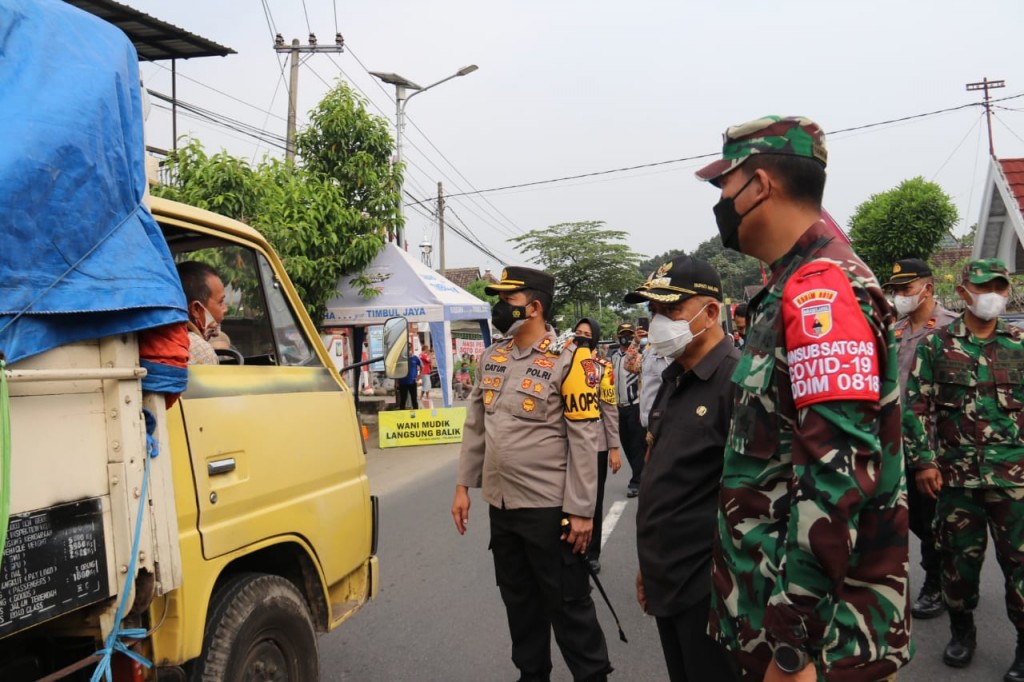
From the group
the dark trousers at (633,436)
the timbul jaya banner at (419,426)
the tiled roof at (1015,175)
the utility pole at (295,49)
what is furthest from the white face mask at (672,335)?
the utility pole at (295,49)

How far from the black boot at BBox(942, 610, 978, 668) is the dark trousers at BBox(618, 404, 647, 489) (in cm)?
376

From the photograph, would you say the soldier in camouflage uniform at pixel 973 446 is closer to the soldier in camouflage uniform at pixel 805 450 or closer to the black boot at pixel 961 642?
the black boot at pixel 961 642

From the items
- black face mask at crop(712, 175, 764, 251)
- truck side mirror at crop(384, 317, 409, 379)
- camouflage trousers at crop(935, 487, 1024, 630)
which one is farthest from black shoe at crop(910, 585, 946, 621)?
black face mask at crop(712, 175, 764, 251)

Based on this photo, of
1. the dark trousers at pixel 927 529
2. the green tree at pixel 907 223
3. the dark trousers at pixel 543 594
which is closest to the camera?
the dark trousers at pixel 543 594

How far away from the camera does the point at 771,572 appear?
64.6 inches

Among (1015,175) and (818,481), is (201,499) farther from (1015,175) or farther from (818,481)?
(1015,175)

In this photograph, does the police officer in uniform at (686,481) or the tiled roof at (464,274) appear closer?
the police officer in uniform at (686,481)

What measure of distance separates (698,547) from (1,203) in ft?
6.64

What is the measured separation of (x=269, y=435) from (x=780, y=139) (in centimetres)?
190

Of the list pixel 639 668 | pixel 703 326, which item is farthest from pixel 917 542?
pixel 703 326

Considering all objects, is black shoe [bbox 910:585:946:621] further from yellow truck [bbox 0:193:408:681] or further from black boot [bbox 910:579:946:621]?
yellow truck [bbox 0:193:408:681]

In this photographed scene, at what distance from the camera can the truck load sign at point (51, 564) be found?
1.61 m

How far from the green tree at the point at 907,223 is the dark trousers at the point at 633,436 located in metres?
23.7

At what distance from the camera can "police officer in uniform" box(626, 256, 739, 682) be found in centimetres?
233
